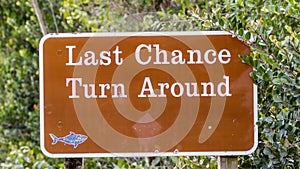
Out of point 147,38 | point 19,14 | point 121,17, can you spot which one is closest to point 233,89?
point 147,38

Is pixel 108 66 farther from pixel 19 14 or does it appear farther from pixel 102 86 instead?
pixel 19 14

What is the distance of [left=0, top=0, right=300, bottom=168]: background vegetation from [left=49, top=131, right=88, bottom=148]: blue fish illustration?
0.66 metres

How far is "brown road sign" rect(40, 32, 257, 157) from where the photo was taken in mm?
2396

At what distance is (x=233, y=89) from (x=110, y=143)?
545mm

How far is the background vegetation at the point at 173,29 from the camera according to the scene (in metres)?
2.47

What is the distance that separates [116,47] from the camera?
7.93 ft

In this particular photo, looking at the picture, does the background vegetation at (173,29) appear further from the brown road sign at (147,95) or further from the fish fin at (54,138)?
the fish fin at (54,138)

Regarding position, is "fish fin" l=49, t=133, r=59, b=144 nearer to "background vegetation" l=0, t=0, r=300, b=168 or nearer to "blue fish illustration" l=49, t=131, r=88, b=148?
"blue fish illustration" l=49, t=131, r=88, b=148

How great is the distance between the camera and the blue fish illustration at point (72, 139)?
2.41m

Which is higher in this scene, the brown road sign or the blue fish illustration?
the brown road sign

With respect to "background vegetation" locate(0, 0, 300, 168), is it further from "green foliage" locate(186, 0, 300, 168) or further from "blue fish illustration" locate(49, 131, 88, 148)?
"blue fish illustration" locate(49, 131, 88, 148)

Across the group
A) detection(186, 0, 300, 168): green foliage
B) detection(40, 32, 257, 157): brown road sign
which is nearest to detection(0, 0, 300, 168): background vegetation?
detection(186, 0, 300, 168): green foliage

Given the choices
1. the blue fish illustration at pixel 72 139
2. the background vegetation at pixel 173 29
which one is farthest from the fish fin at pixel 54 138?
the background vegetation at pixel 173 29

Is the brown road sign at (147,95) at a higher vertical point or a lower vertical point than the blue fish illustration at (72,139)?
higher
